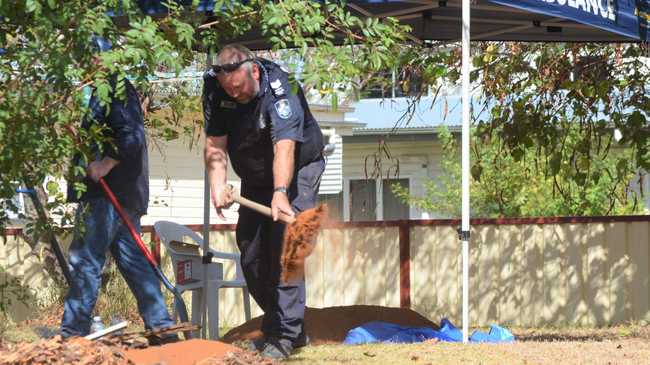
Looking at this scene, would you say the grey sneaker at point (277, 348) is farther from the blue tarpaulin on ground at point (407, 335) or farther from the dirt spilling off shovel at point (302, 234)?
the blue tarpaulin on ground at point (407, 335)

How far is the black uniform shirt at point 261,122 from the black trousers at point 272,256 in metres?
0.09

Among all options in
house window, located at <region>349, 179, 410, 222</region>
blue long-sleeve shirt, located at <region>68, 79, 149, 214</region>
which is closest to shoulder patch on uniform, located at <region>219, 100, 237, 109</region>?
blue long-sleeve shirt, located at <region>68, 79, 149, 214</region>

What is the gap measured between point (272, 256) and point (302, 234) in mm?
618

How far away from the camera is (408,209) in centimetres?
2447

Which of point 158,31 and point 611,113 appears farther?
point 611,113

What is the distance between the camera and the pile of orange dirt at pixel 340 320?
8688 millimetres

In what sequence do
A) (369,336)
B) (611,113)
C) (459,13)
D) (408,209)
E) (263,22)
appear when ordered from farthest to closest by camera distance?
(408,209) → (611,113) → (459,13) → (369,336) → (263,22)

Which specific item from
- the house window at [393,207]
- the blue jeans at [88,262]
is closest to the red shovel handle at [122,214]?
the blue jeans at [88,262]

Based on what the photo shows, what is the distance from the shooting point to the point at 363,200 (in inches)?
945

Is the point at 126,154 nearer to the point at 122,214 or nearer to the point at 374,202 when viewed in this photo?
the point at 122,214

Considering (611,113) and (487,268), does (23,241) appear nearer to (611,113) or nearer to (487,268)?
(487,268)

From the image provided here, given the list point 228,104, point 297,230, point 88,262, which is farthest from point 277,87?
point 88,262

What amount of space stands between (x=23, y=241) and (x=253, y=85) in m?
5.12

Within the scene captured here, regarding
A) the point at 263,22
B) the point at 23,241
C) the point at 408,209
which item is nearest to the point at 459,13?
the point at 263,22
